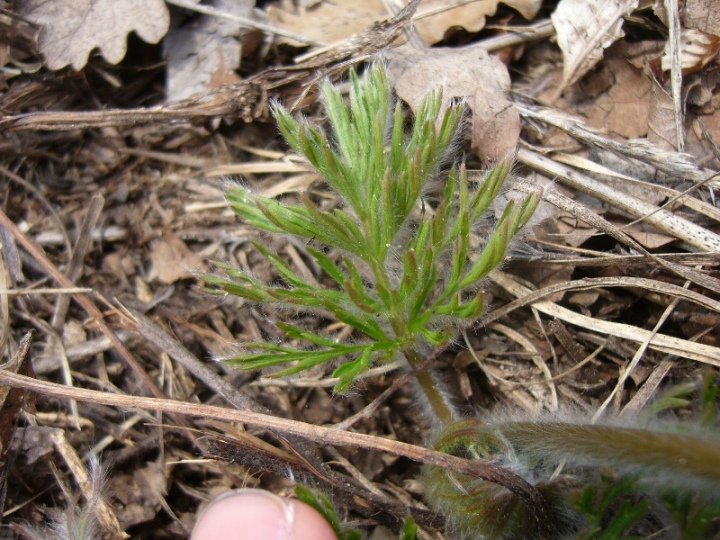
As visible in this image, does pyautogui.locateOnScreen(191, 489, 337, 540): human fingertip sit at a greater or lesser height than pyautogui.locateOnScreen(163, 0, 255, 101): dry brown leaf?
lesser

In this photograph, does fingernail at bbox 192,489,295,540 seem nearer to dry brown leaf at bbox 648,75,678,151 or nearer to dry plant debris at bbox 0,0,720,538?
dry plant debris at bbox 0,0,720,538

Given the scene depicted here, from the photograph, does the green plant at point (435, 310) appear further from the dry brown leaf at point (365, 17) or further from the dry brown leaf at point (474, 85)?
the dry brown leaf at point (365, 17)

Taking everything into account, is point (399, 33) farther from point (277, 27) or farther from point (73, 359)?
point (73, 359)

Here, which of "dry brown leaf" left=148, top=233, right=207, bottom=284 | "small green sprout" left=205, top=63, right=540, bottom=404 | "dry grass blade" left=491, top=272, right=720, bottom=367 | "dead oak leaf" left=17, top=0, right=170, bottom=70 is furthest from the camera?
"dead oak leaf" left=17, top=0, right=170, bottom=70

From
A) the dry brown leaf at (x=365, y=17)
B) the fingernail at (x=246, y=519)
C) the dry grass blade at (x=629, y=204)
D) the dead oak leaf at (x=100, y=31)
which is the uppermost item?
the dead oak leaf at (x=100, y=31)

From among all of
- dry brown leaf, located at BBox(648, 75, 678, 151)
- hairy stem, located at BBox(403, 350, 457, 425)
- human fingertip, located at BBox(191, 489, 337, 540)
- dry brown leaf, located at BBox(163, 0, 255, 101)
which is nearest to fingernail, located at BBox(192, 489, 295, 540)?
human fingertip, located at BBox(191, 489, 337, 540)

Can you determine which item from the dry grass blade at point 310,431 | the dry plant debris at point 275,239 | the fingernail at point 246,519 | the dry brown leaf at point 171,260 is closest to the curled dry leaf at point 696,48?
the dry plant debris at point 275,239
